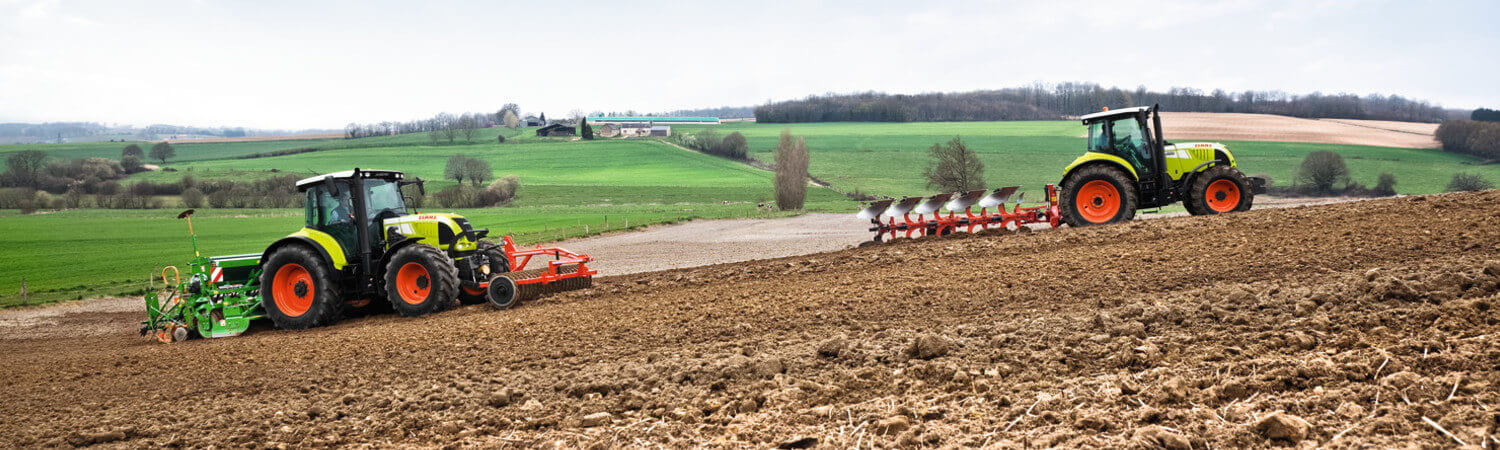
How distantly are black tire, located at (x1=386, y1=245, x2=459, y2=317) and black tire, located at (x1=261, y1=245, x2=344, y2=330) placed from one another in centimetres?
91

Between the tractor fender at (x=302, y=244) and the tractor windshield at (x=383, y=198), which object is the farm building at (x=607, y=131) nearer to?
the tractor windshield at (x=383, y=198)

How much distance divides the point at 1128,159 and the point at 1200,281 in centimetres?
760

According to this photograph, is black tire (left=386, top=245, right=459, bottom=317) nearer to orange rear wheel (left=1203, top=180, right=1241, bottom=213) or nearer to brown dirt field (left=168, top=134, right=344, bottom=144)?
orange rear wheel (left=1203, top=180, right=1241, bottom=213)

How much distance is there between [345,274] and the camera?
490 inches

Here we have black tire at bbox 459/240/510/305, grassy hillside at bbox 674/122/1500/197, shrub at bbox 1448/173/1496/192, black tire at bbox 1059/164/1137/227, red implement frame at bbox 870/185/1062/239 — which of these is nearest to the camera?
black tire at bbox 459/240/510/305

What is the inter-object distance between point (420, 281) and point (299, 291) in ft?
6.26

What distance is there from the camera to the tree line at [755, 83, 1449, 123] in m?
57.8

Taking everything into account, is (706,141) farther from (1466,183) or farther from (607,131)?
(1466,183)

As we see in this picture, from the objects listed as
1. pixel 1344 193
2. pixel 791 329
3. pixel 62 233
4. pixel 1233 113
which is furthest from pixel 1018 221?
pixel 1233 113

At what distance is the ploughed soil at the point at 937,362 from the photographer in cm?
457

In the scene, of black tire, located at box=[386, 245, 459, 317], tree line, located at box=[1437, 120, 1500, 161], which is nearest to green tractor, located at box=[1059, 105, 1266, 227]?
black tire, located at box=[386, 245, 459, 317]

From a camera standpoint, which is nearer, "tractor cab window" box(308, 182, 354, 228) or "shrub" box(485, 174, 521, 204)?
"tractor cab window" box(308, 182, 354, 228)

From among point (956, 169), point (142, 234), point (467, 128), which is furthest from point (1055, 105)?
point (142, 234)

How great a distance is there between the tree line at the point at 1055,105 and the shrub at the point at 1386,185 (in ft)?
47.1
